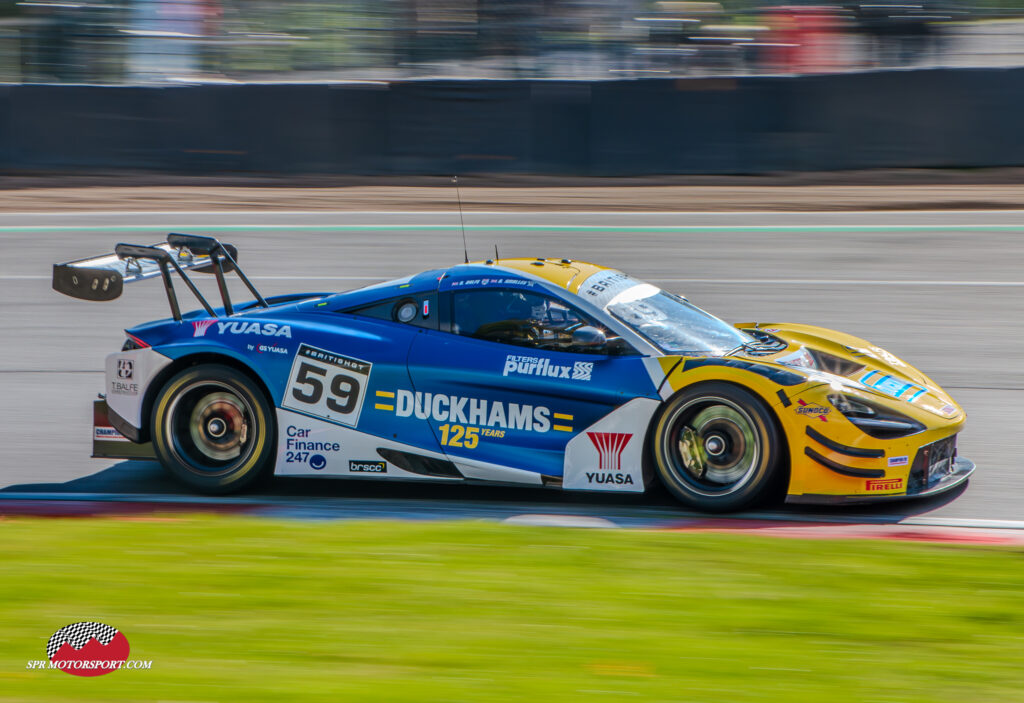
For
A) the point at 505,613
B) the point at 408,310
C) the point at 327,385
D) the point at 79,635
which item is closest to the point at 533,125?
the point at 408,310

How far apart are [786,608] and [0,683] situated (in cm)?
286

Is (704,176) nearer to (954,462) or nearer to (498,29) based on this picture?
(498,29)

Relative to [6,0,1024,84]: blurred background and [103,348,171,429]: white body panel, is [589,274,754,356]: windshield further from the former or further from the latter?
[6,0,1024,84]: blurred background

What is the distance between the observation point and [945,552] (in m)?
5.52

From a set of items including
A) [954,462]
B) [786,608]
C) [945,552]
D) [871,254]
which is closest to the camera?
[786,608]

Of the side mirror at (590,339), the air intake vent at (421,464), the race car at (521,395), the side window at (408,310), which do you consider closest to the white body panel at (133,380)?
the race car at (521,395)

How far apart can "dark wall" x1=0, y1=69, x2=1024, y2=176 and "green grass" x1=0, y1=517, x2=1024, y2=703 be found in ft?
40.3

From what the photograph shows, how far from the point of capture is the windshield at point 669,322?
6.51 metres

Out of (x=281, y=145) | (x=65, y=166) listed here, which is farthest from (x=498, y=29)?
(x=65, y=166)

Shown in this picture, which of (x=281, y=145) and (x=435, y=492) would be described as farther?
(x=281, y=145)

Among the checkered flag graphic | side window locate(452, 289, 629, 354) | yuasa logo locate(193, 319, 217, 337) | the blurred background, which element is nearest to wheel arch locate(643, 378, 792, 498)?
side window locate(452, 289, 629, 354)

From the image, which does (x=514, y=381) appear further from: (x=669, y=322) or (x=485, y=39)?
(x=485, y=39)

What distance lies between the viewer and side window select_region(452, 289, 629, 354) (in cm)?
644

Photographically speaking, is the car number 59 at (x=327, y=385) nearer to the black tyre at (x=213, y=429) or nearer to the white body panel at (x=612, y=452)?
the black tyre at (x=213, y=429)
